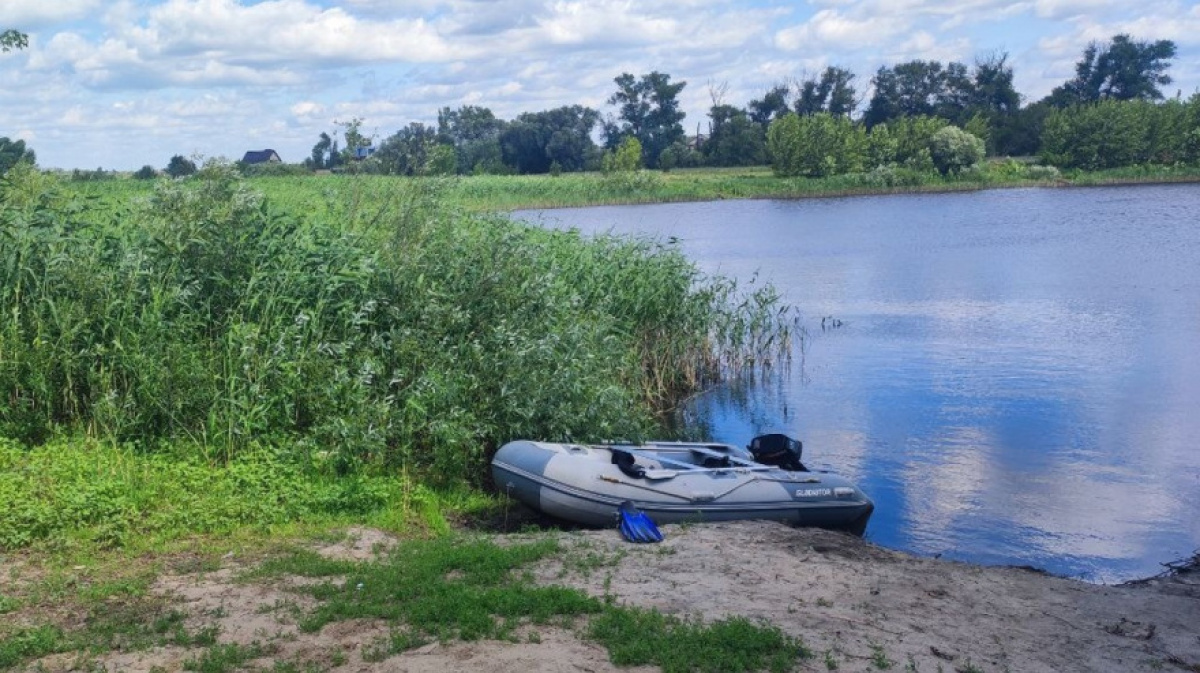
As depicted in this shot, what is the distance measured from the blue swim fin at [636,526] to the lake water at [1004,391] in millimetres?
3138

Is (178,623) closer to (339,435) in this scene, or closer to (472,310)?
(339,435)

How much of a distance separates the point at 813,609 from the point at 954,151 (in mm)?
65425

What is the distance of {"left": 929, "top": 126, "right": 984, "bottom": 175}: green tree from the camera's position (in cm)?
6794

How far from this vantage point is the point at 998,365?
762 inches

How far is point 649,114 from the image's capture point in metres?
94.9

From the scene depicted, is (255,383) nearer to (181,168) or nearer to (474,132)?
(181,168)

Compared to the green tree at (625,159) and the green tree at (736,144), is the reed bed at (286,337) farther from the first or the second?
the green tree at (736,144)

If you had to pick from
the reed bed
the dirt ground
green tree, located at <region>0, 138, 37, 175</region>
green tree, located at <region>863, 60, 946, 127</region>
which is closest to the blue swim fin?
the dirt ground

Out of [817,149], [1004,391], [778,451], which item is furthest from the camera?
[817,149]

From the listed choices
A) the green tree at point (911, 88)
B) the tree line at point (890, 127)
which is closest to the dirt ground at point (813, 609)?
the tree line at point (890, 127)

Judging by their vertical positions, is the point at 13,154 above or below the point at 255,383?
above

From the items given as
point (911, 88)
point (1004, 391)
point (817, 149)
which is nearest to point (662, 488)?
point (1004, 391)

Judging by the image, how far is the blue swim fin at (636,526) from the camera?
8.66 metres

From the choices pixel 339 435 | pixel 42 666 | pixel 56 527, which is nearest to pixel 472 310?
pixel 339 435
